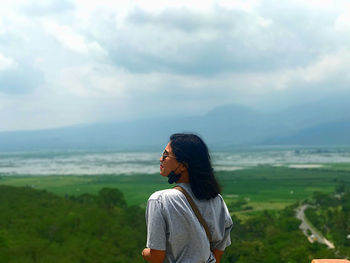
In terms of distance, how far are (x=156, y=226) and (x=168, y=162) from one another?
0.50 metres

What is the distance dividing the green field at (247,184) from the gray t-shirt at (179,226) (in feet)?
157

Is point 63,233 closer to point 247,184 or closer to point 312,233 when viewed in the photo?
point 312,233

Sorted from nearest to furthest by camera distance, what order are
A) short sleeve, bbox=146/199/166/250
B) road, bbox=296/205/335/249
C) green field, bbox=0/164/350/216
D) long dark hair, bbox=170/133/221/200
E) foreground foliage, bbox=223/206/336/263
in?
short sleeve, bbox=146/199/166/250 < long dark hair, bbox=170/133/221/200 < foreground foliage, bbox=223/206/336/263 < road, bbox=296/205/335/249 < green field, bbox=0/164/350/216

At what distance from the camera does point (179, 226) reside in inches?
100

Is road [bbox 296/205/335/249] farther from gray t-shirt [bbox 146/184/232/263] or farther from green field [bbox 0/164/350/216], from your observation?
gray t-shirt [bbox 146/184/232/263]

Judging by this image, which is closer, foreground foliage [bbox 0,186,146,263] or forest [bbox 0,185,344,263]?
foreground foliage [bbox 0,186,146,263]

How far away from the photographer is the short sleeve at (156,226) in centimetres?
248

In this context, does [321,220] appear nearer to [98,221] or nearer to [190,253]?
[98,221]

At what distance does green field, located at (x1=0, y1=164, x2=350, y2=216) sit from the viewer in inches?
2320

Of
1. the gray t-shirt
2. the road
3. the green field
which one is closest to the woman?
the gray t-shirt

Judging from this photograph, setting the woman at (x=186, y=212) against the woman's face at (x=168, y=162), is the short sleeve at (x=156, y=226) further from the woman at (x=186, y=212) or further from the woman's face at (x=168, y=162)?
the woman's face at (x=168, y=162)

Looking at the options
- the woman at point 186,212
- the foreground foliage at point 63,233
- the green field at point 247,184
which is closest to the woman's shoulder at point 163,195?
the woman at point 186,212

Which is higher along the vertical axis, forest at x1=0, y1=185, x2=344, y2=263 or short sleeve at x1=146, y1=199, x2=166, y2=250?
short sleeve at x1=146, y1=199, x2=166, y2=250

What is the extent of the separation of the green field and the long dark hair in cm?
4774
